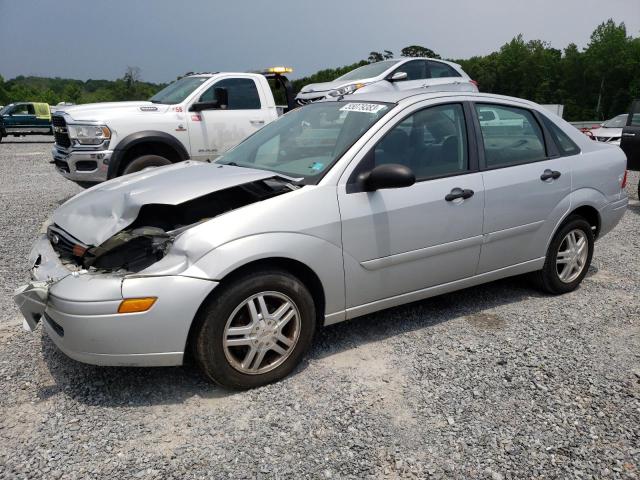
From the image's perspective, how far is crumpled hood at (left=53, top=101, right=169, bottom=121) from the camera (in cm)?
735

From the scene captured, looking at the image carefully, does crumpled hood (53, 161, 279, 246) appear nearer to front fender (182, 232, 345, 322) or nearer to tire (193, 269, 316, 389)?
front fender (182, 232, 345, 322)

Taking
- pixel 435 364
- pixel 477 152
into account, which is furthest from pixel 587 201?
pixel 435 364

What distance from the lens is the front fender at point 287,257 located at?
284cm

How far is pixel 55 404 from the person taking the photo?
294 centimetres

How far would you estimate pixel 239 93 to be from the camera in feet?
28.0

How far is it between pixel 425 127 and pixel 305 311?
5.20 ft

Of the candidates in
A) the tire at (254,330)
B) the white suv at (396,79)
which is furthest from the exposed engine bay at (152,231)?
the white suv at (396,79)

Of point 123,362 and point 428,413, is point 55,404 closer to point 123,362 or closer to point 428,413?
point 123,362

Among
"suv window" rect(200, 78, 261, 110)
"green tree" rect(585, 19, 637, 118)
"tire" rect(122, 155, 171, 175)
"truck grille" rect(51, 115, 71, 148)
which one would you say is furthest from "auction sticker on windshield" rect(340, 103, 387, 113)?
"green tree" rect(585, 19, 637, 118)

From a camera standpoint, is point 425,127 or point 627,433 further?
point 425,127

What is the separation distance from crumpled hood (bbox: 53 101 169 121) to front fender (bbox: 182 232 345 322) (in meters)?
5.32

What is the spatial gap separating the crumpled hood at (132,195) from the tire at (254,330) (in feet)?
2.18

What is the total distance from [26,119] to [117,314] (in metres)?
23.8

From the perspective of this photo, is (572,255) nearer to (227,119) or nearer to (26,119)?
(227,119)
